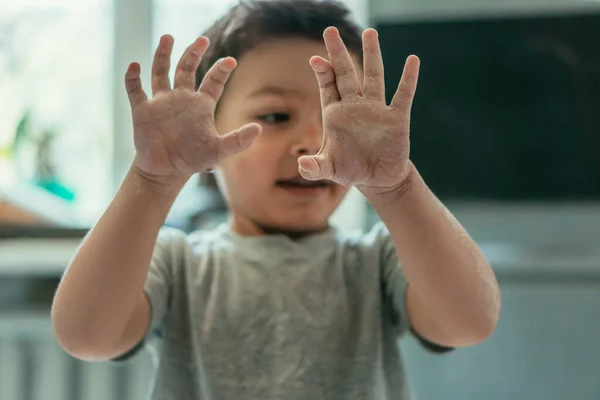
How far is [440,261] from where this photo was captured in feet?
1.44

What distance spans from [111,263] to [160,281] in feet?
0.30

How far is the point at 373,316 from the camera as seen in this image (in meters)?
0.53

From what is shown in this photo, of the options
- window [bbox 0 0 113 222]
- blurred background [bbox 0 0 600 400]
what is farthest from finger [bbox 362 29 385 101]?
window [bbox 0 0 113 222]

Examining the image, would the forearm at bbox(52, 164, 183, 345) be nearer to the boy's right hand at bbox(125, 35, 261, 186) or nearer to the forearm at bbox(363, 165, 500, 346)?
the boy's right hand at bbox(125, 35, 261, 186)

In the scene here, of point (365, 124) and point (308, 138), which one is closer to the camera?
point (365, 124)

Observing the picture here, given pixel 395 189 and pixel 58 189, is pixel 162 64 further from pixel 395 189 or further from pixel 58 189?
pixel 58 189

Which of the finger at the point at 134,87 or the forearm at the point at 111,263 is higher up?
the finger at the point at 134,87

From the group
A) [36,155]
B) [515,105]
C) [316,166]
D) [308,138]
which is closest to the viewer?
[316,166]

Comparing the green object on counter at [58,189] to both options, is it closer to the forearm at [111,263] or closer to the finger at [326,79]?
the forearm at [111,263]

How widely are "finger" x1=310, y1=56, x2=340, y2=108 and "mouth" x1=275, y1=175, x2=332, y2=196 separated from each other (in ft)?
0.35

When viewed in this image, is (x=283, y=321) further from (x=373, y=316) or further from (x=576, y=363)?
(x=576, y=363)

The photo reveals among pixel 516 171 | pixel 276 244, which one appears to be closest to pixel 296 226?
pixel 276 244

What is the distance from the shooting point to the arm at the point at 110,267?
1.40 ft

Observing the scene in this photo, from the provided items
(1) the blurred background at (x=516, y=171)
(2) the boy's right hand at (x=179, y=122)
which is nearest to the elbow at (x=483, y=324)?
(2) the boy's right hand at (x=179, y=122)
